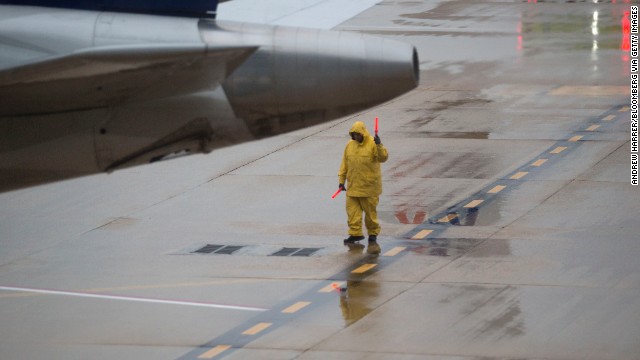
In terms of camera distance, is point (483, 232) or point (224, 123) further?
point (483, 232)

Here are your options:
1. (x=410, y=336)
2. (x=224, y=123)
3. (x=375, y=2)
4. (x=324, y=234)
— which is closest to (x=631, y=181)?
(x=324, y=234)

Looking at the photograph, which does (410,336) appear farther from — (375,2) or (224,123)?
(375,2)

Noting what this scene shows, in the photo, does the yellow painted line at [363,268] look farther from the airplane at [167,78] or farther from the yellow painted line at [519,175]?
the airplane at [167,78]

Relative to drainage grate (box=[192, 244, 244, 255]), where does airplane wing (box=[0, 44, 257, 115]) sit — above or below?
above

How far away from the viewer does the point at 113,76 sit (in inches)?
312

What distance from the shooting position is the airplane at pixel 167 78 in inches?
312

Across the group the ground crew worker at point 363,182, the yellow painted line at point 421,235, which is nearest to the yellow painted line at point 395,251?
the ground crew worker at point 363,182

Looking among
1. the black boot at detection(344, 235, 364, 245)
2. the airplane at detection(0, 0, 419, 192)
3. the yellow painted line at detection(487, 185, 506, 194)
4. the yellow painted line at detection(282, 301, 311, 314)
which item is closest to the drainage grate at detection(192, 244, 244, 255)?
the black boot at detection(344, 235, 364, 245)

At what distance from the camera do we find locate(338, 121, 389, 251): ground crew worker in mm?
18578

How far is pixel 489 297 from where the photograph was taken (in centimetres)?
1594

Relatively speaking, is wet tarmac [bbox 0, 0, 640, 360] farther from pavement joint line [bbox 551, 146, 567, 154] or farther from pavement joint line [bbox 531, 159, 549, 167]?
pavement joint line [bbox 551, 146, 567, 154]

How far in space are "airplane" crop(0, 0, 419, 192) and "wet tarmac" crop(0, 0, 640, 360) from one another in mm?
5806

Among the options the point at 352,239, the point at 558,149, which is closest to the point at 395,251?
the point at 352,239

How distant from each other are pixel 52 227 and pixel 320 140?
307 inches
